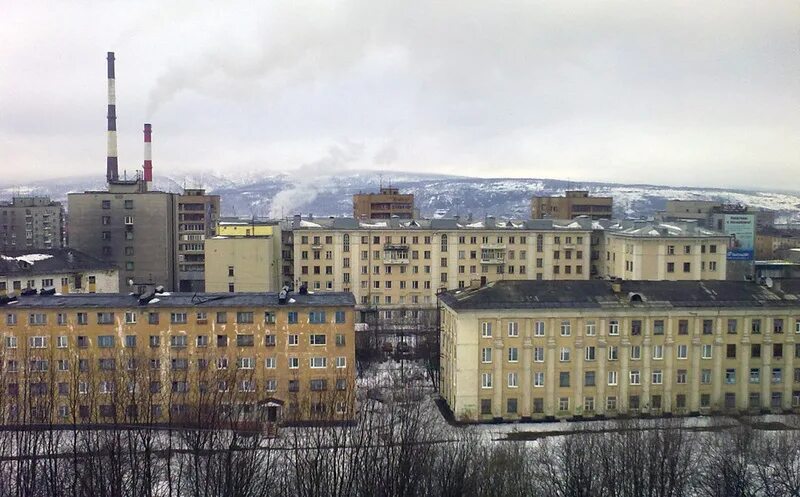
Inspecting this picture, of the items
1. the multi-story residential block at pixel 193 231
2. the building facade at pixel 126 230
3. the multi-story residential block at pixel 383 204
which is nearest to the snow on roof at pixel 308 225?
the building facade at pixel 126 230

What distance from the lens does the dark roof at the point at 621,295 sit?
2203 cm

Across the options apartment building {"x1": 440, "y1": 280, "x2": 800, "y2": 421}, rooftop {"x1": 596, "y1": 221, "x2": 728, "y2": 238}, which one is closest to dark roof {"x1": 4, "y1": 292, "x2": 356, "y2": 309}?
apartment building {"x1": 440, "y1": 280, "x2": 800, "y2": 421}

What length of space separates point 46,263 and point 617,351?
23.2 meters

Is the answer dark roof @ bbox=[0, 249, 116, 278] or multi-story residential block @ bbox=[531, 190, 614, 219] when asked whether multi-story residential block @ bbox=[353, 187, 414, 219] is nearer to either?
multi-story residential block @ bbox=[531, 190, 614, 219]

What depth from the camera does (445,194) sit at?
167m

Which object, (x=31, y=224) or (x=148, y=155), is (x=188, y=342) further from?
(x=31, y=224)

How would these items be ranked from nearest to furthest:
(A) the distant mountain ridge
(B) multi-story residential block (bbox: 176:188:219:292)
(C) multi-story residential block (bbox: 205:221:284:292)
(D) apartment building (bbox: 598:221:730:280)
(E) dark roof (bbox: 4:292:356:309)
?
(E) dark roof (bbox: 4:292:356:309) → (C) multi-story residential block (bbox: 205:221:284:292) → (D) apartment building (bbox: 598:221:730:280) → (B) multi-story residential block (bbox: 176:188:219:292) → (A) the distant mountain ridge

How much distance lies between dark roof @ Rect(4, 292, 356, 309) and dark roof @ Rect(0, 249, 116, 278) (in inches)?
368

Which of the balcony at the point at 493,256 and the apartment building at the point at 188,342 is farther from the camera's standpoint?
the balcony at the point at 493,256

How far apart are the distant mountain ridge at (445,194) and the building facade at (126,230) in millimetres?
84483

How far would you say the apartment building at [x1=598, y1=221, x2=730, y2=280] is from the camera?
35.6m

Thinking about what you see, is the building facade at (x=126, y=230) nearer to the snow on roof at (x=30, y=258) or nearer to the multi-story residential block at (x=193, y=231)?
the multi-story residential block at (x=193, y=231)

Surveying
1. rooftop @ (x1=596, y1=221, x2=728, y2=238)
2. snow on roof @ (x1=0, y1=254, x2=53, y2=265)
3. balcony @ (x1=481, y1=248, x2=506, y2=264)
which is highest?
rooftop @ (x1=596, y1=221, x2=728, y2=238)

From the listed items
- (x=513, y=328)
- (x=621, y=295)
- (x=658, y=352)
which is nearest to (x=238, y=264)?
(x=513, y=328)
